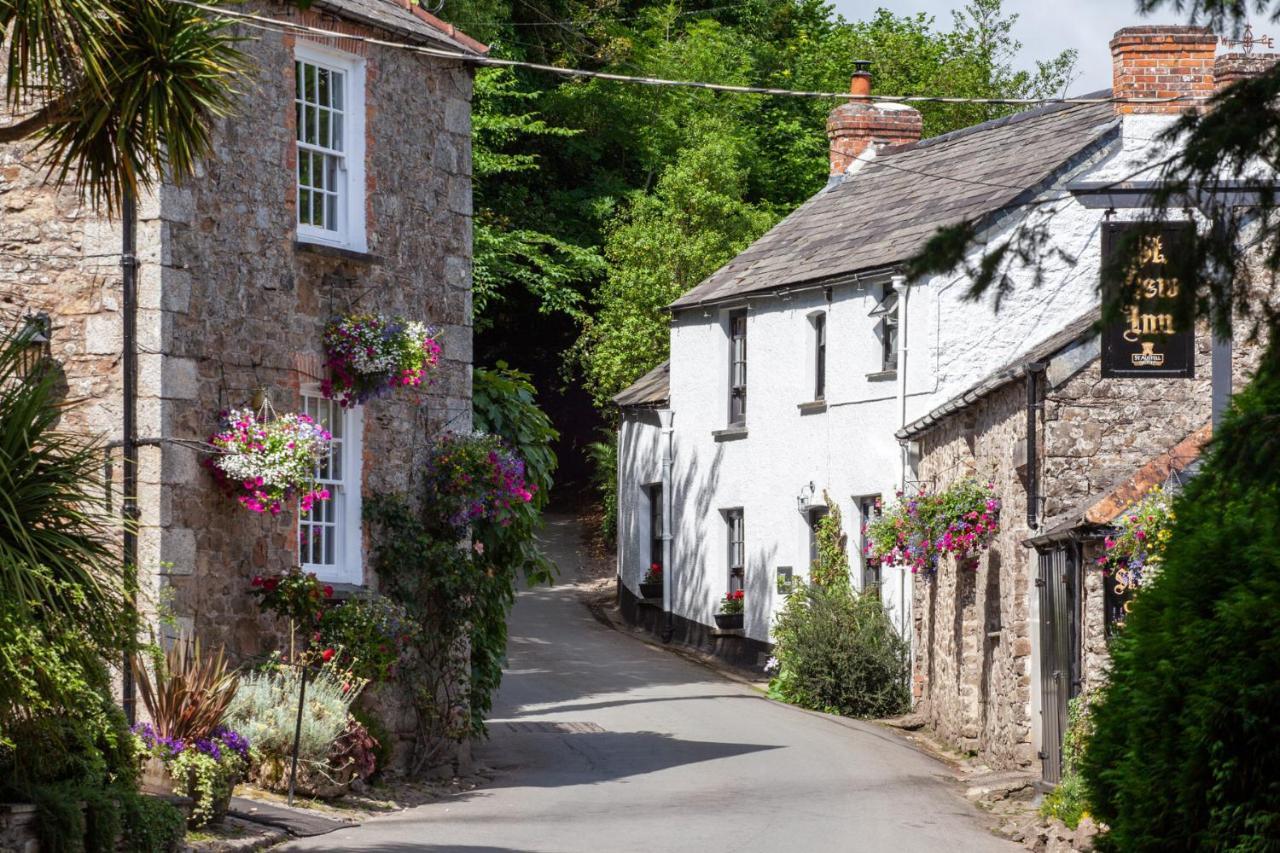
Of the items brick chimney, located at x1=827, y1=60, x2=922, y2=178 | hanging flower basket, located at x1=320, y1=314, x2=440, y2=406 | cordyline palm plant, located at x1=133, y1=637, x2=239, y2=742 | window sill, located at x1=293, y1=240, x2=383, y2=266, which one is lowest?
cordyline palm plant, located at x1=133, y1=637, x2=239, y2=742

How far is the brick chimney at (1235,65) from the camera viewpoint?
20.2 m

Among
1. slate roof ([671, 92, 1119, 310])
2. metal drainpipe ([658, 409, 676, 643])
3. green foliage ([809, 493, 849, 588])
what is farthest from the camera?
metal drainpipe ([658, 409, 676, 643])

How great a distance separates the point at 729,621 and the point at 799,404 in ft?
12.3

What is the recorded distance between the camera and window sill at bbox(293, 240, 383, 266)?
1591 centimetres

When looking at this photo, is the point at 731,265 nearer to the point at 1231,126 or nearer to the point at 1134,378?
the point at 1134,378

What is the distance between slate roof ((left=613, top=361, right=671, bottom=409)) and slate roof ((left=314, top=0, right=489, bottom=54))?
13.3m

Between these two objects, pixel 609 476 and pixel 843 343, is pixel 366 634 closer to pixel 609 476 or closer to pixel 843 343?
pixel 843 343

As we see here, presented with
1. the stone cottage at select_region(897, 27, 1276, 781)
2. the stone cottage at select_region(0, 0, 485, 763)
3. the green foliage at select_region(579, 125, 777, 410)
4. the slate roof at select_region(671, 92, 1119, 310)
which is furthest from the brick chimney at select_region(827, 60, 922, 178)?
the stone cottage at select_region(0, 0, 485, 763)

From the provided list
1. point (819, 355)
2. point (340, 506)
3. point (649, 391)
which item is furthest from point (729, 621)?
point (340, 506)

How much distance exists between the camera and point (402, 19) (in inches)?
683

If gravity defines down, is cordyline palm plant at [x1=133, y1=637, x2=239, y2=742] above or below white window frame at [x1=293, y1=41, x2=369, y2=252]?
below

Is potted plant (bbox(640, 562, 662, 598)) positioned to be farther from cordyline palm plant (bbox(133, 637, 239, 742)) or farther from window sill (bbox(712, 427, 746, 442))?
cordyline palm plant (bbox(133, 637, 239, 742))

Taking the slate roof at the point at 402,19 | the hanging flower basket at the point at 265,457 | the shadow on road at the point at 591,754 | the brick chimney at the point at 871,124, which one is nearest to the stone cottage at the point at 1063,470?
the shadow on road at the point at 591,754

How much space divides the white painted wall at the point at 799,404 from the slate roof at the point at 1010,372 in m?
1.40
